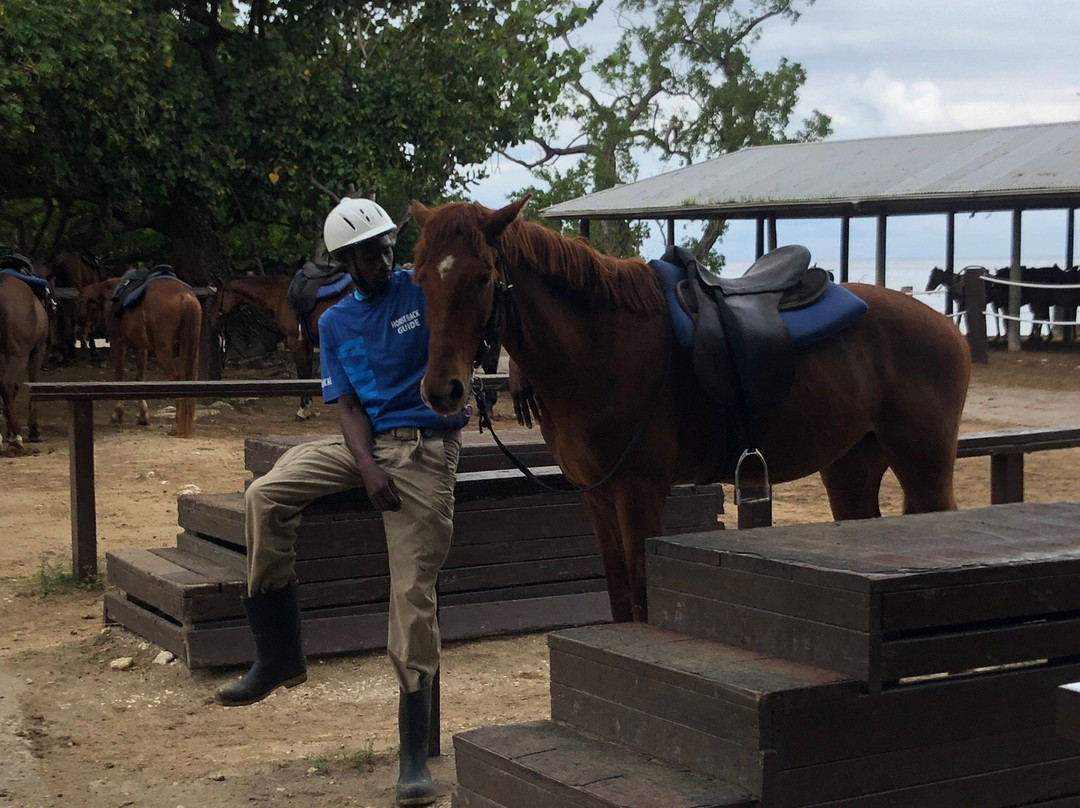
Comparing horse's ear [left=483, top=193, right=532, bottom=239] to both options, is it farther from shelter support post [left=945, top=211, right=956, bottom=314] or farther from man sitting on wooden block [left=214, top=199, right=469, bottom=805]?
shelter support post [left=945, top=211, right=956, bottom=314]

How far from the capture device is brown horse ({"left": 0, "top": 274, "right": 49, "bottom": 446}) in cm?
1326

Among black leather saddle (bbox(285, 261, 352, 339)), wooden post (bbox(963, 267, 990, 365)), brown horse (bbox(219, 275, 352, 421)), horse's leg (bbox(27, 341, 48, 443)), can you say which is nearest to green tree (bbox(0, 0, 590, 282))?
brown horse (bbox(219, 275, 352, 421))


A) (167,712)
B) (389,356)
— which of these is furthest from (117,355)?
(389,356)

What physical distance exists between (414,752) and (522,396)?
125cm

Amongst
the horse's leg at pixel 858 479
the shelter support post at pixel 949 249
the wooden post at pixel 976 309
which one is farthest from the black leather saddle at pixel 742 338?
the shelter support post at pixel 949 249

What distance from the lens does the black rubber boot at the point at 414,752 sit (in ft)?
13.6

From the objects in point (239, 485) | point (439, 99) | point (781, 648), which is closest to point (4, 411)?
point (239, 485)

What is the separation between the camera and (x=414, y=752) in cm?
421

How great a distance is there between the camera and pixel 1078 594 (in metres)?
3.17

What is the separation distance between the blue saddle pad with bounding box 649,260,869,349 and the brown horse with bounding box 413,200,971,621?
0.05m

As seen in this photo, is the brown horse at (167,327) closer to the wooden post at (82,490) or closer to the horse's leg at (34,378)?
the horse's leg at (34,378)

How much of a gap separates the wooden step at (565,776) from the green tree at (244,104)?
12.5m

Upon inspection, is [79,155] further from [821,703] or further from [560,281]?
[821,703]

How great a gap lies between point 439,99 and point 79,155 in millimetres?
4670
